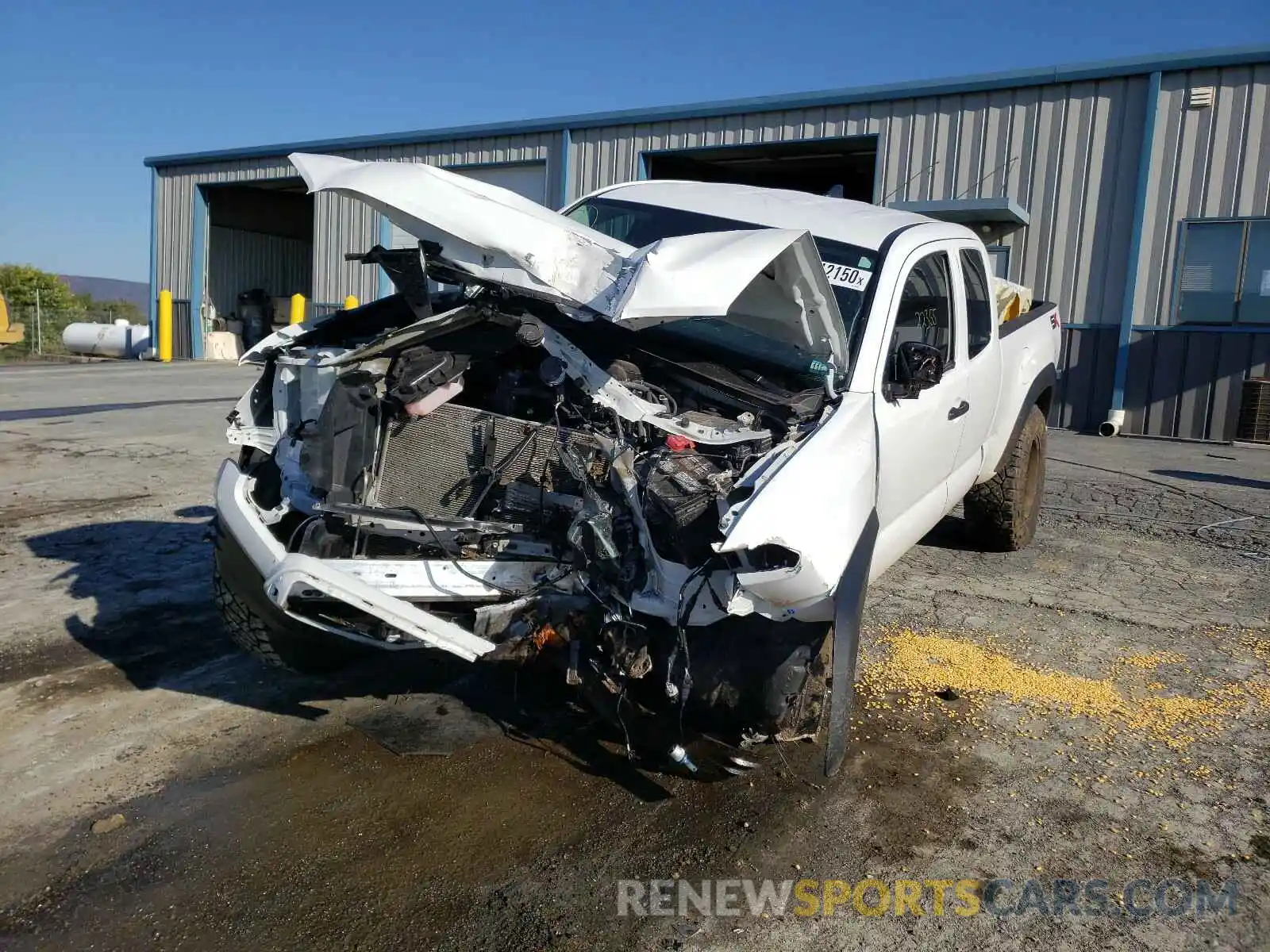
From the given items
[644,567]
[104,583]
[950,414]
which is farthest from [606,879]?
[104,583]

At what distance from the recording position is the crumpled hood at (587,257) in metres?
3.26

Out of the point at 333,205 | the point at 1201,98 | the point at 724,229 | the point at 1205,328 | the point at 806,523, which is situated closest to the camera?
the point at 806,523

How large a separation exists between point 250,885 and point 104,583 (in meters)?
3.26

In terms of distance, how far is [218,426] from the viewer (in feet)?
37.3

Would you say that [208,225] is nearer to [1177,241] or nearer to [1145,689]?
[1177,241]

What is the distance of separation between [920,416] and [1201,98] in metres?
12.1

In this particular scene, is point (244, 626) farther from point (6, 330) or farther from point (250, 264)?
point (250, 264)

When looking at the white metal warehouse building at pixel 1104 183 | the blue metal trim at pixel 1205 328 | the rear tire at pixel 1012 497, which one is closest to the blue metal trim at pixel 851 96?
the white metal warehouse building at pixel 1104 183

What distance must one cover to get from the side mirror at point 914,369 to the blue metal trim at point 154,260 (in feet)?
84.1

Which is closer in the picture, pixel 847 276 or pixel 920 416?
pixel 920 416

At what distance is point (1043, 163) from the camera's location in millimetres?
14234

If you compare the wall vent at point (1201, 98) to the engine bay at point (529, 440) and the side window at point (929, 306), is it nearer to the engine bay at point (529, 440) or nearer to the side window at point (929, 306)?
the side window at point (929, 306)

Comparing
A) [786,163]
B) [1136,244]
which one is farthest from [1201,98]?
[786,163]

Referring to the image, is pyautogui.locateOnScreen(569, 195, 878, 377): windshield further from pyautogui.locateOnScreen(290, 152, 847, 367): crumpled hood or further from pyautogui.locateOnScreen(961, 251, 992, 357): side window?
pyautogui.locateOnScreen(961, 251, 992, 357): side window
